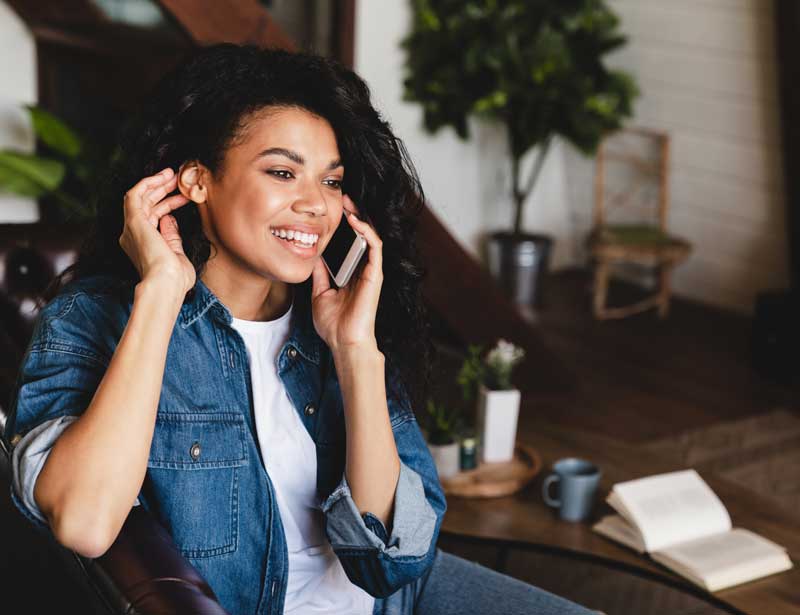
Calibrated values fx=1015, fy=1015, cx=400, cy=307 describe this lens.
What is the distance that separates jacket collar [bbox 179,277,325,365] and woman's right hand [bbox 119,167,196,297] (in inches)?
2.9

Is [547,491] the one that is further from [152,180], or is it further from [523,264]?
[523,264]

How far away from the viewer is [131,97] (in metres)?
4.06

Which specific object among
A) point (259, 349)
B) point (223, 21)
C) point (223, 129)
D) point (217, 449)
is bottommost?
point (217, 449)

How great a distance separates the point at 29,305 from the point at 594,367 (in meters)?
2.82

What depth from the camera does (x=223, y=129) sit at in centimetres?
146

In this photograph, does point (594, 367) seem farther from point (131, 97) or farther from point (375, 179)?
point (375, 179)

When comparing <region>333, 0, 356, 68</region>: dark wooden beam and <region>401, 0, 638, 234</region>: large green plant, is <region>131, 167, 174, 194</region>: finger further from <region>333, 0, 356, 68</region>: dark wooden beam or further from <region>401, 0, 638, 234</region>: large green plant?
<region>401, 0, 638, 234</region>: large green plant

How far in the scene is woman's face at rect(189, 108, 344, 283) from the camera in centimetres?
144

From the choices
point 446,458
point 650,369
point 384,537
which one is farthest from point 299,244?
point 650,369

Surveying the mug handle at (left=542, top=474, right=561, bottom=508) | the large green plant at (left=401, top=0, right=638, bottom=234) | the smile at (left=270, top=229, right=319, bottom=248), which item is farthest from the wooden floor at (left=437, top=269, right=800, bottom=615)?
the smile at (left=270, top=229, right=319, bottom=248)

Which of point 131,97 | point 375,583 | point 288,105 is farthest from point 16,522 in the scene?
point 131,97

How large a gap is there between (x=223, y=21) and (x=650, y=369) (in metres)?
2.36

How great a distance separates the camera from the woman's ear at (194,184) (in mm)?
1479

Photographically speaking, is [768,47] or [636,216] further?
[636,216]
